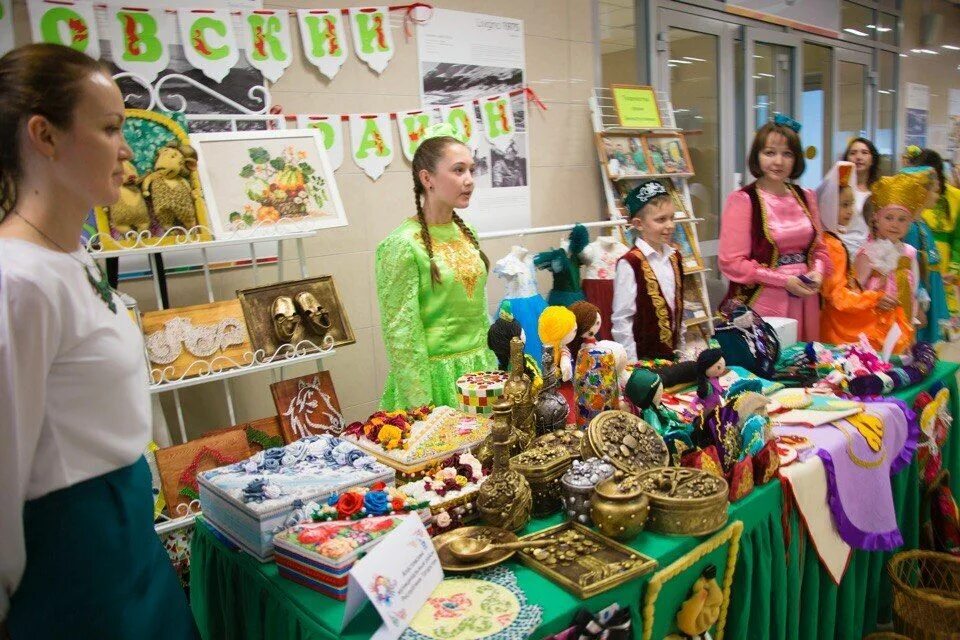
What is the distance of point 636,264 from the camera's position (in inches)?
111

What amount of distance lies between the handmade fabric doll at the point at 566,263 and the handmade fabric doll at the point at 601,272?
0.04m

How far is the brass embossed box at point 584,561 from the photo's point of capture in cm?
128

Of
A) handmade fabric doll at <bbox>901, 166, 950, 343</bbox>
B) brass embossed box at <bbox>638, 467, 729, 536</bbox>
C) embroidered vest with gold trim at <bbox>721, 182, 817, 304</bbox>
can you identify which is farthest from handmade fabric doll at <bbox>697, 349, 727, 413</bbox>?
handmade fabric doll at <bbox>901, 166, 950, 343</bbox>

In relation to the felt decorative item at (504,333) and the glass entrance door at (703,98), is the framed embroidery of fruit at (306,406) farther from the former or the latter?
the glass entrance door at (703,98)

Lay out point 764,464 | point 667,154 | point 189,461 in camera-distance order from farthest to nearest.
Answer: point 667,154 < point 189,461 < point 764,464

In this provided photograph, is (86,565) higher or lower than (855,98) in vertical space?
lower

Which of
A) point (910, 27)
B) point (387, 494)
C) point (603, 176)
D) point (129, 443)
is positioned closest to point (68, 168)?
point (129, 443)

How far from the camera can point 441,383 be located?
2545 millimetres

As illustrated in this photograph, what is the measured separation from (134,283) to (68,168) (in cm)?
175

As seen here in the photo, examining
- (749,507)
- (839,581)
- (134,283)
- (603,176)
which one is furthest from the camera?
(603,176)

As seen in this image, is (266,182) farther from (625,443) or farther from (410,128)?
(625,443)

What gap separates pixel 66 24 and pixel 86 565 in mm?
2156

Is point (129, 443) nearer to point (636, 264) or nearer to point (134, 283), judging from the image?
point (134, 283)

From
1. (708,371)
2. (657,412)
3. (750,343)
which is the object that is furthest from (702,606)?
(750,343)
